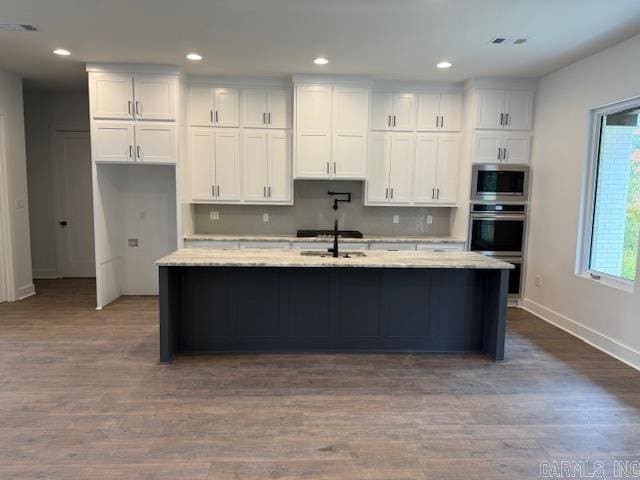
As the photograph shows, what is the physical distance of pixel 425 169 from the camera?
5461 mm

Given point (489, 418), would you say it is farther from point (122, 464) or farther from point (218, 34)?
point (218, 34)

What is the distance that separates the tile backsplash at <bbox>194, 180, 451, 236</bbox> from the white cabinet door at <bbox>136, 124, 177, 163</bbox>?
3.05 ft

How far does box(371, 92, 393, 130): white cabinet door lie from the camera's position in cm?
535

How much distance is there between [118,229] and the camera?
5414 millimetres

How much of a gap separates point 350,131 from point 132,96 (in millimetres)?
2604

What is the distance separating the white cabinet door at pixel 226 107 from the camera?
17.1 feet

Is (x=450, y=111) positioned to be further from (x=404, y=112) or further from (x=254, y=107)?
(x=254, y=107)

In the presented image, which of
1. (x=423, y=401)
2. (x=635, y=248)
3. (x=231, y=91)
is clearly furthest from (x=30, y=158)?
(x=635, y=248)

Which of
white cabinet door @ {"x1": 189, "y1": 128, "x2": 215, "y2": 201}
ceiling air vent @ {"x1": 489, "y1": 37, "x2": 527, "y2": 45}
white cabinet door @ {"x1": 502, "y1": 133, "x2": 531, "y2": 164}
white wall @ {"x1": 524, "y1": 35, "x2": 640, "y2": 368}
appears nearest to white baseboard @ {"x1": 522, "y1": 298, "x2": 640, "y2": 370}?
white wall @ {"x1": 524, "y1": 35, "x2": 640, "y2": 368}

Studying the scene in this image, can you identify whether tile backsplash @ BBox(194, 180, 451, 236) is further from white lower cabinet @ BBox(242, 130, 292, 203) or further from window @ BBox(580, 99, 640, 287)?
window @ BBox(580, 99, 640, 287)

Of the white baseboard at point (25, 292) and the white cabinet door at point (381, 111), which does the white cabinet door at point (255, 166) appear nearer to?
the white cabinet door at point (381, 111)

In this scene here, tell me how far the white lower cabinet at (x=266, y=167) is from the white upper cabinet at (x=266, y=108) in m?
0.12

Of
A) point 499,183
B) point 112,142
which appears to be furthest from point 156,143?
point 499,183

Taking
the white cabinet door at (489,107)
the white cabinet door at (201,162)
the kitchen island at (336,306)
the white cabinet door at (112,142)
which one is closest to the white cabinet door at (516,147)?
the white cabinet door at (489,107)
